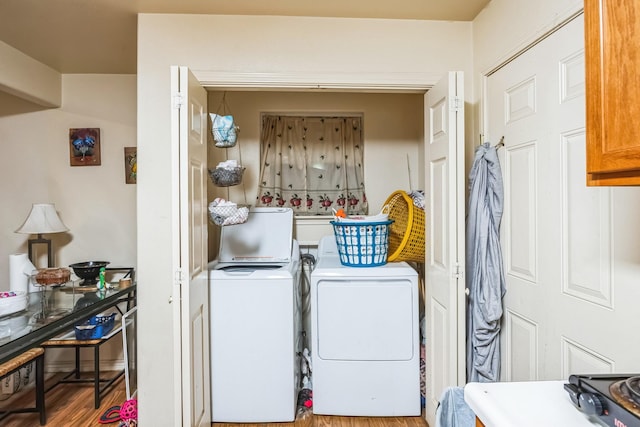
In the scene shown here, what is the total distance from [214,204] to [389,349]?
1.36 metres

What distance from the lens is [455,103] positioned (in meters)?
1.79

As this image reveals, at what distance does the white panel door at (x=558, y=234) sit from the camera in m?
1.16

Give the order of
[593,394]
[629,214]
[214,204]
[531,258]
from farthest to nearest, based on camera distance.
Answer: [214,204] < [531,258] < [629,214] < [593,394]

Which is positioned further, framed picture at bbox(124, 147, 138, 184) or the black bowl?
framed picture at bbox(124, 147, 138, 184)

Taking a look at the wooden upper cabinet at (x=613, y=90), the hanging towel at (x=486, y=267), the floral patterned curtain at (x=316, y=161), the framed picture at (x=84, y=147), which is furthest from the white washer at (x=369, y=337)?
the framed picture at (x=84, y=147)

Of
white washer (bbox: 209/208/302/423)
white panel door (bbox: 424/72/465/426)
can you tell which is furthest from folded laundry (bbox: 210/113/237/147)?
white panel door (bbox: 424/72/465/426)

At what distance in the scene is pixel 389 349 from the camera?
2.25 m

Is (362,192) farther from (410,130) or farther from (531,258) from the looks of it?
(531,258)

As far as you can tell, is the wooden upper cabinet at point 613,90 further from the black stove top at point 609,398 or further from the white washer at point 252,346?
the white washer at point 252,346

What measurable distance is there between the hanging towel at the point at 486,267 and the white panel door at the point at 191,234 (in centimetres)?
142

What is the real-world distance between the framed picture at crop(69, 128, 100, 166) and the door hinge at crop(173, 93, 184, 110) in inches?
67.5

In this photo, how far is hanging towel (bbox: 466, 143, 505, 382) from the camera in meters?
1.78

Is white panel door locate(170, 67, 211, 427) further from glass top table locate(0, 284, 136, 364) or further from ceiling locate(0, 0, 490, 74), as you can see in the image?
glass top table locate(0, 284, 136, 364)

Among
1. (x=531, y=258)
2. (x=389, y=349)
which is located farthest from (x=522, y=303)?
(x=389, y=349)
